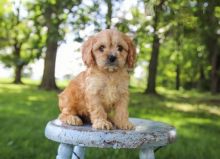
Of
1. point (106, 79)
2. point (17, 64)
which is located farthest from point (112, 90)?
point (17, 64)

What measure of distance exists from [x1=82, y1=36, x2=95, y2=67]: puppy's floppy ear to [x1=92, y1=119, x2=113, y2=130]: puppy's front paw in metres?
0.43

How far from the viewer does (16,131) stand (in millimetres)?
8039

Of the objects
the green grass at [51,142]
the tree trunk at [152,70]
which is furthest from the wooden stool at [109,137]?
the tree trunk at [152,70]

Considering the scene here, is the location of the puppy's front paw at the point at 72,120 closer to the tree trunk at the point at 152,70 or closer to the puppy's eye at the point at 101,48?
the puppy's eye at the point at 101,48

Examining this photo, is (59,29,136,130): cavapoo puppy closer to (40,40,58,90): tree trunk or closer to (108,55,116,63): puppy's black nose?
(108,55,116,63): puppy's black nose

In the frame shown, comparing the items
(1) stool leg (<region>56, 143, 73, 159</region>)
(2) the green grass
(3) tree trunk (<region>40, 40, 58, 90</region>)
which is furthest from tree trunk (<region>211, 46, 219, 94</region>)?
(1) stool leg (<region>56, 143, 73, 159</region>)

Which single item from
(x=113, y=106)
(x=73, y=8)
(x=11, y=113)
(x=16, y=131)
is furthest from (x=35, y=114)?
(x=113, y=106)

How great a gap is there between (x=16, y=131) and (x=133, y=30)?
2845 millimetres

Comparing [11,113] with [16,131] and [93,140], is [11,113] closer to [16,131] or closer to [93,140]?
[16,131]

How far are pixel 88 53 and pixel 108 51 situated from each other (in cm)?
20

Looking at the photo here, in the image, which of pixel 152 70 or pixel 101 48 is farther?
pixel 152 70

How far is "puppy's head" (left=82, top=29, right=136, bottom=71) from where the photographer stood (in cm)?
350

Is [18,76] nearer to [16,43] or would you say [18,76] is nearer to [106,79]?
[16,43]

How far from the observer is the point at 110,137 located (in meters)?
3.40
